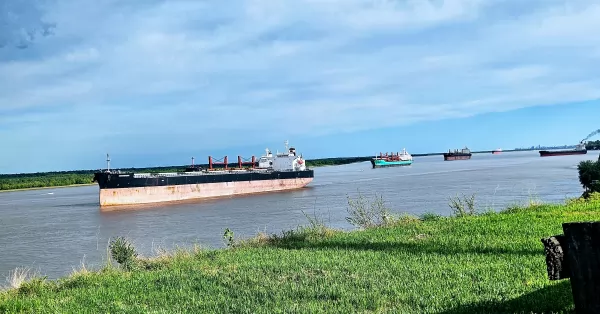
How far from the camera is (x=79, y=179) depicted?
326 feet

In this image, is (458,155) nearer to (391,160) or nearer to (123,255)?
(391,160)

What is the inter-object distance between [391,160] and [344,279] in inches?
4718

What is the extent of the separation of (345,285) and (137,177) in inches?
1708

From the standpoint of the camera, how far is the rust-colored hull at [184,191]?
151 feet

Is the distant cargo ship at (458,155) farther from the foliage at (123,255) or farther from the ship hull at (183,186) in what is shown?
the foliage at (123,255)

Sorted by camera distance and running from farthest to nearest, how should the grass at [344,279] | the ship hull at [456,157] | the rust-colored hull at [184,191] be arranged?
1. the ship hull at [456,157]
2. the rust-colored hull at [184,191]
3. the grass at [344,279]

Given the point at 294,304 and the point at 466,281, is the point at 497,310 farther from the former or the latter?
the point at 294,304

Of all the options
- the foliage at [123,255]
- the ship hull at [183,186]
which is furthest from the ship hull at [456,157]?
the foliage at [123,255]

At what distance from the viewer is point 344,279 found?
718 centimetres

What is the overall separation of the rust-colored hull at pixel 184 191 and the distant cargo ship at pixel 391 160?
6168 cm

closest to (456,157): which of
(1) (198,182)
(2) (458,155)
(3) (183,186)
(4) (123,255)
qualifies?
(2) (458,155)

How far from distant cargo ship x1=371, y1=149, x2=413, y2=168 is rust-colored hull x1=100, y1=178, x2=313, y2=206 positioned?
61680 mm

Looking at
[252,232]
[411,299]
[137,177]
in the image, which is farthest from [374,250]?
[137,177]

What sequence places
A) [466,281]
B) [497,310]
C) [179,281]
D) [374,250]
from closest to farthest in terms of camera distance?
[497,310] < [466,281] < [179,281] < [374,250]
